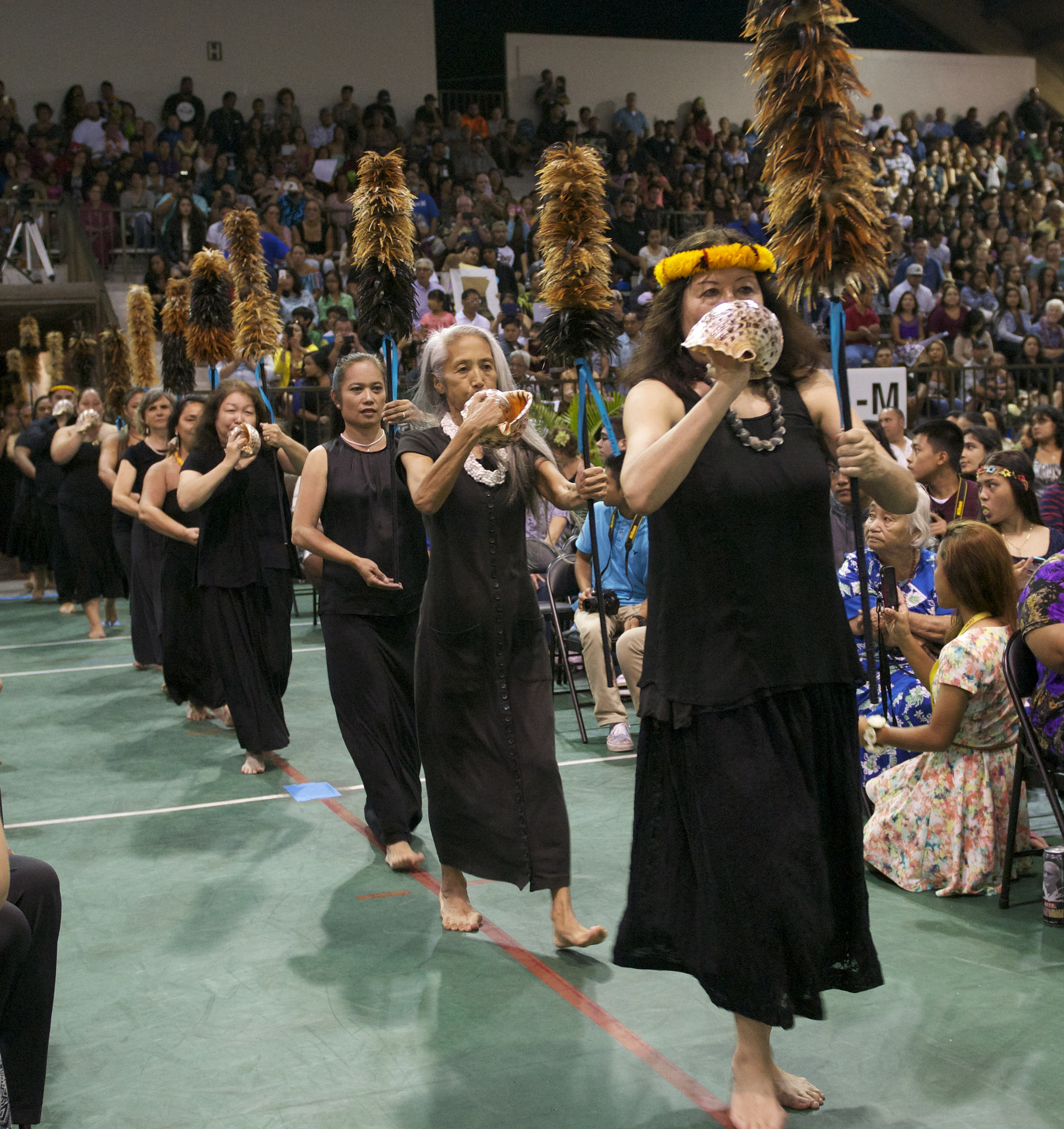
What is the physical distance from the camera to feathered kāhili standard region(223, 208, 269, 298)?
6723mm

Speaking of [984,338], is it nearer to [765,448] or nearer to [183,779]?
[183,779]

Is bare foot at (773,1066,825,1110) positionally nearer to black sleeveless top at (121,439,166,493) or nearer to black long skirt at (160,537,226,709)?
black long skirt at (160,537,226,709)

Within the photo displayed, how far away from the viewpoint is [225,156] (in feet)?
55.3

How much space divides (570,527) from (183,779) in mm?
3059

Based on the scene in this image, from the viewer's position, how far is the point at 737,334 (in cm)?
234

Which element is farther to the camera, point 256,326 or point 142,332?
point 142,332

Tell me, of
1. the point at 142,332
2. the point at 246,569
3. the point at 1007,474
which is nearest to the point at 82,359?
the point at 142,332

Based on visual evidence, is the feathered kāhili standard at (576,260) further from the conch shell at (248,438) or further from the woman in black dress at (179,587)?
the woman in black dress at (179,587)

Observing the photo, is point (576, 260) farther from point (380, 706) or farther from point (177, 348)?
point (177, 348)

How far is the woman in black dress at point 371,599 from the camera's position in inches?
182

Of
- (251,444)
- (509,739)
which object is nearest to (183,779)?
(251,444)

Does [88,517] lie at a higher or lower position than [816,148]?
lower

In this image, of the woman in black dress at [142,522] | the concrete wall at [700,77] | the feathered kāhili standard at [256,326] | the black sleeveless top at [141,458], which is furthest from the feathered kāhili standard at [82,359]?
the concrete wall at [700,77]

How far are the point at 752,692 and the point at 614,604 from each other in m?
3.81
